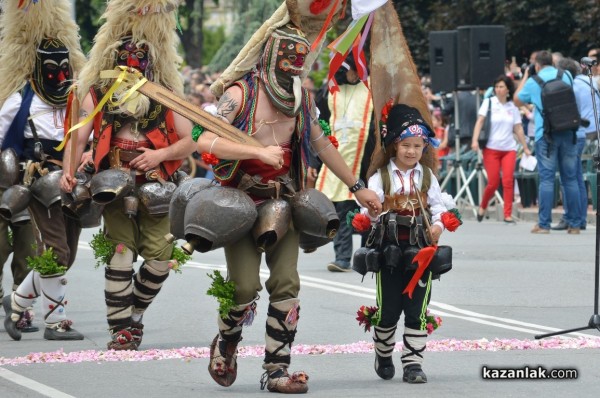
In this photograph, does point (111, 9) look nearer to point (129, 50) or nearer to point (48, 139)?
point (129, 50)

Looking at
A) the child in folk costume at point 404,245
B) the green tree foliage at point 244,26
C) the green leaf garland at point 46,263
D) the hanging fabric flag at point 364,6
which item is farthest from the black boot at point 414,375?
the green tree foliage at point 244,26

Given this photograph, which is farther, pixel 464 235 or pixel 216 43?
pixel 216 43

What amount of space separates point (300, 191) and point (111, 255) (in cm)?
204

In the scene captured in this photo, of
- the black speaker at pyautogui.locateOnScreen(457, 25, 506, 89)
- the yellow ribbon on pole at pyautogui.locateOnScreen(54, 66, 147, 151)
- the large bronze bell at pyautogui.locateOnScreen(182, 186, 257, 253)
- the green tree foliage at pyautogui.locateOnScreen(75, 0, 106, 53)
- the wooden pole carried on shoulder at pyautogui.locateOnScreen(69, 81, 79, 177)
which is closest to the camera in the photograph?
the large bronze bell at pyautogui.locateOnScreen(182, 186, 257, 253)

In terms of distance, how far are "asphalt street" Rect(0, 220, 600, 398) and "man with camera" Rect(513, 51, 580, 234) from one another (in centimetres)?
266

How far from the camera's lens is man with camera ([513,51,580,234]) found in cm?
1869

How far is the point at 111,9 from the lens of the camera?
390 inches

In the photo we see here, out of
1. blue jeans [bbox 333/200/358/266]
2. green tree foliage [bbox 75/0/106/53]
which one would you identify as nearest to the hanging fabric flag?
blue jeans [bbox 333/200/358/266]

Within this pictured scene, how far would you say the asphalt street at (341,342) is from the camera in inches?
325

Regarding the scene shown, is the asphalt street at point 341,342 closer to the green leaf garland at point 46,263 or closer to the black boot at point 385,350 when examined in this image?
the black boot at point 385,350

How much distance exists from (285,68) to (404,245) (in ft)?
3.90

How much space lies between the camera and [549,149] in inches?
741

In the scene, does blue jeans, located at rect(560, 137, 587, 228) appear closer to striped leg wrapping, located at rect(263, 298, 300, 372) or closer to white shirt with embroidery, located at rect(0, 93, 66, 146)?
white shirt with embroidery, located at rect(0, 93, 66, 146)

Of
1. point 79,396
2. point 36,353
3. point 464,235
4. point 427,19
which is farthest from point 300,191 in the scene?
point 427,19
